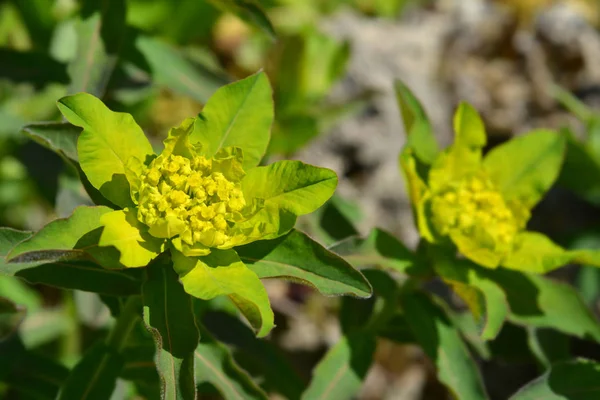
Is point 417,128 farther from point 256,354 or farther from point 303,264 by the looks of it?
point 256,354

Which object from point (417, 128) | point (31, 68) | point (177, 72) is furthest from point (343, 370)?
point (31, 68)

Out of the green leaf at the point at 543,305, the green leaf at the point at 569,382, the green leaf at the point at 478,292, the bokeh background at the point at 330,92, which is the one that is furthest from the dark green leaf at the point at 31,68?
the green leaf at the point at 569,382

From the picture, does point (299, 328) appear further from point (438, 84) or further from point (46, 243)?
point (46, 243)

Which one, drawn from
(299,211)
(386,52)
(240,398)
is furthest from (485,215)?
(386,52)

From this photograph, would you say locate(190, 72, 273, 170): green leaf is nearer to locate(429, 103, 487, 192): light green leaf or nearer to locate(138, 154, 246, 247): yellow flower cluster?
locate(138, 154, 246, 247): yellow flower cluster

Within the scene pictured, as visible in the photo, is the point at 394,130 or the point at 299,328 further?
the point at 394,130

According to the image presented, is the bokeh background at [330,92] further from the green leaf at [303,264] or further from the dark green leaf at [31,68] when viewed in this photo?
the green leaf at [303,264]
